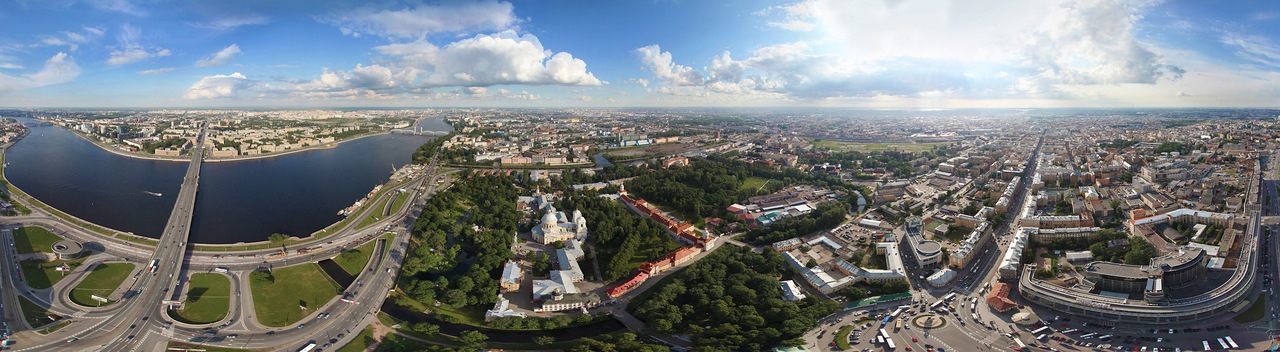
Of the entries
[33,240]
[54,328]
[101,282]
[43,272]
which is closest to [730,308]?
[54,328]

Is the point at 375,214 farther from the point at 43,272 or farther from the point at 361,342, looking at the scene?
the point at 361,342

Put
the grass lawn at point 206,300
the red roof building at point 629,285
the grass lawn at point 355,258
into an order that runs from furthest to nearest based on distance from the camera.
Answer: the grass lawn at point 355,258
the red roof building at point 629,285
the grass lawn at point 206,300

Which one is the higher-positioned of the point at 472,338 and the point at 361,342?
the point at 472,338

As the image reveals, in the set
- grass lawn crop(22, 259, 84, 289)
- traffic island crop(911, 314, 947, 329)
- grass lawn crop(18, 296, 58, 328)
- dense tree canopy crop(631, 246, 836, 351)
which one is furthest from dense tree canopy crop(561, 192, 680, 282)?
grass lawn crop(22, 259, 84, 289)

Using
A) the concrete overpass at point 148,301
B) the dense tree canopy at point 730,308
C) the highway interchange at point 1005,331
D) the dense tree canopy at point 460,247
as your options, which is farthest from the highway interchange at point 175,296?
the highway interchange at point 1005,331

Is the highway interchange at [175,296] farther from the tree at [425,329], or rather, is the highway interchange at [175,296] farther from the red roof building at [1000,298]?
the red roof building at [1000,298]

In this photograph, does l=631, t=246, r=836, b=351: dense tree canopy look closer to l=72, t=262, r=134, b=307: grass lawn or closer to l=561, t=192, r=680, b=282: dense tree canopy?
l=561, t=192, r=680, b=282: dense tree canopy
